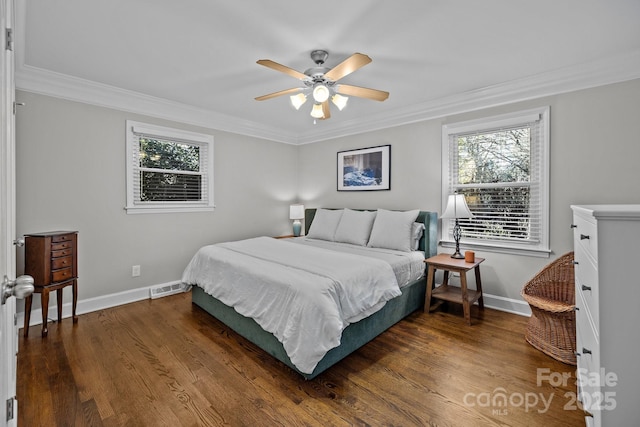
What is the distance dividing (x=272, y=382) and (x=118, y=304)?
2395 mm

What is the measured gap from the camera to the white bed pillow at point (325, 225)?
159 inches

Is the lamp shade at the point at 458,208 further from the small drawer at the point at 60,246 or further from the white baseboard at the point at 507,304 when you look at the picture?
the small drawer at the point at 60,246

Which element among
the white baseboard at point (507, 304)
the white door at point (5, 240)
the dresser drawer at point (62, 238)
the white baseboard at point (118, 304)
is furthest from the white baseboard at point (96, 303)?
the white baseboard at point (507, 304)

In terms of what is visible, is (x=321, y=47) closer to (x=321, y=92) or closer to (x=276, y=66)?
(x=321, y=92)

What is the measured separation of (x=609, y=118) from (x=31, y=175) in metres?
5.38

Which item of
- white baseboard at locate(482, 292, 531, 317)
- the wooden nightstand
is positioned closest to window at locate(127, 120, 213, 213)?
the wooden nightstand

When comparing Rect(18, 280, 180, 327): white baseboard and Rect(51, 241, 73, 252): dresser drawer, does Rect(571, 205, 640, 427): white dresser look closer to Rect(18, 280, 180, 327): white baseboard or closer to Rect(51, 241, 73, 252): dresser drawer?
Rect(51, 241, 73, 252): dresser drawer

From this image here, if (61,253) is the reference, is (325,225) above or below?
above

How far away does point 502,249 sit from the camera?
3211mm

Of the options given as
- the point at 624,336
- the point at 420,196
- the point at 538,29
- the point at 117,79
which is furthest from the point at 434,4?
the point at 117,79

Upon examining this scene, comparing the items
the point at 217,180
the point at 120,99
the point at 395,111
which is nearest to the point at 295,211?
the point at 217,180

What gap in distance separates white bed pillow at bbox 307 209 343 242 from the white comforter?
0.94 m

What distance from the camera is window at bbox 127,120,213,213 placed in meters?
3.45

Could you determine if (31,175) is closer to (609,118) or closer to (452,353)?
(452,353)
